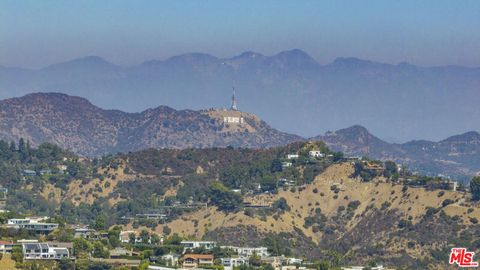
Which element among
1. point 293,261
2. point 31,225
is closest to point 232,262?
point 293,261

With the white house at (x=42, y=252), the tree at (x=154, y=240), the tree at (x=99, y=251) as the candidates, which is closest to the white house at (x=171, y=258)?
the tree at (x=99, y=251)

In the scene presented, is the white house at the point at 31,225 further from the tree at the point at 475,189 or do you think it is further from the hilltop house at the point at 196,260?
the tree at the point at 475,189

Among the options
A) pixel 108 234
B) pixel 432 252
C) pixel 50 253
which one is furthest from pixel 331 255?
pixel 50 253

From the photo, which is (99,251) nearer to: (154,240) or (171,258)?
(171,258)

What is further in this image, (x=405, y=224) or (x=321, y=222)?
(x=321, y=222)

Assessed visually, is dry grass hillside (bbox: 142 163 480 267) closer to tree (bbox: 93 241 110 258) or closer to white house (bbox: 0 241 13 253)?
tree (bbox: 93 241 110 258)

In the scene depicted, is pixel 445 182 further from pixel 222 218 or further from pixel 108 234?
pixel 108 234
